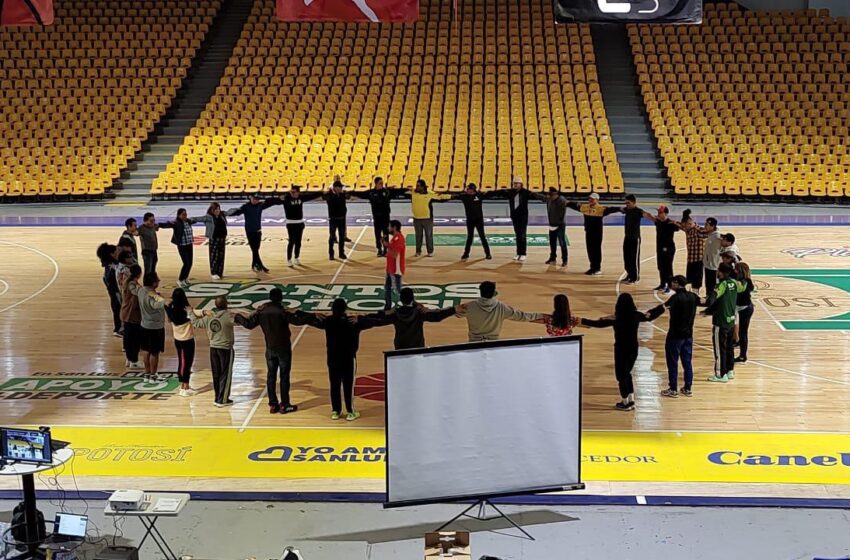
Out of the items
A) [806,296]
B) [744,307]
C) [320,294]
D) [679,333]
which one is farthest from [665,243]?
[320,294]

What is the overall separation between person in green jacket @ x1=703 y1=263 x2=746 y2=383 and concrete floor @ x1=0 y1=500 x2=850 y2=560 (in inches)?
145

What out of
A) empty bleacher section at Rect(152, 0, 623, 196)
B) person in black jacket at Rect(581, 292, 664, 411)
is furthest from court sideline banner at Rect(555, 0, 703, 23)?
empty bleacher section at Rect(152, 0, 623, 196)

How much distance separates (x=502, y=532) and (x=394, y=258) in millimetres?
7095

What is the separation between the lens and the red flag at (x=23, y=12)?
916 centimetres

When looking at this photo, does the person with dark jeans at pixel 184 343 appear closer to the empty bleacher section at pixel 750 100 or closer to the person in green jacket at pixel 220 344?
the person in green jacket at pixel 220 344

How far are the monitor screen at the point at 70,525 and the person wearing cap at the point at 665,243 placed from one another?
411 inches

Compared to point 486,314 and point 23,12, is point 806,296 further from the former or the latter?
point 23,12

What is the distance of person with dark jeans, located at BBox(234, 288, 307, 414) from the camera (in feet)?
37.1

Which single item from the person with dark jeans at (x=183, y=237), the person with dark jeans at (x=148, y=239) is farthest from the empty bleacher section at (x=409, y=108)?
Answer: the person with dark jeans at (x=148, y=239)

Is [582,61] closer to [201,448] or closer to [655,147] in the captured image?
[655,147]

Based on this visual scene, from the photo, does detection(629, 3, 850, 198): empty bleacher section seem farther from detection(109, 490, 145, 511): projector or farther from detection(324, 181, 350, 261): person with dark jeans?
detection(109, 490, 145, 511): projector

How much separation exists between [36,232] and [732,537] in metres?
18.4

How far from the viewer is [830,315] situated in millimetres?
15375

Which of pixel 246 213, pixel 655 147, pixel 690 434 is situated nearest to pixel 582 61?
pixel 655 147
